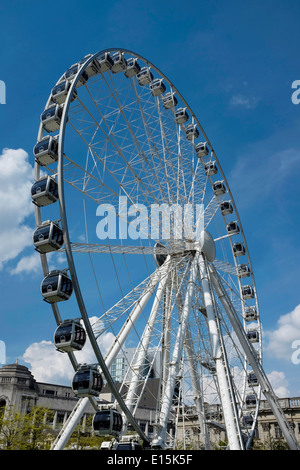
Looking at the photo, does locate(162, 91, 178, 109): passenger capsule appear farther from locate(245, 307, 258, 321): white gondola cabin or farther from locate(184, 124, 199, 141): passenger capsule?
locate(245, 307, 258, 321): white gondola cabin

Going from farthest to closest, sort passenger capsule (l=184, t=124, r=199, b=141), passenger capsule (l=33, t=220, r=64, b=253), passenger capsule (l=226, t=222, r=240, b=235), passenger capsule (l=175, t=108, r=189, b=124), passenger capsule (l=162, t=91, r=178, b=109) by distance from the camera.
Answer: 1. passenger capsule (l=226, t=222, r=240, b=235)
2. passenger capsule (l=184, t=124, r=199, b=141)
3. passenger capsule (l=175, t=108, r=189, b=124)
4. passenger capsule (l=162, t=91, r=178, b=109)
5. passenger capsule (l=33, t=220, r=64, b=253)

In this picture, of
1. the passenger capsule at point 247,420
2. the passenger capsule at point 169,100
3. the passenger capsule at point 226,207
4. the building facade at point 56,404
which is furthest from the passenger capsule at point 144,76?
the building facade at point 56,404

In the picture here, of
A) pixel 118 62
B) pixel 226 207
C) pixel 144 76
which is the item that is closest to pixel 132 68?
pixel 118 62

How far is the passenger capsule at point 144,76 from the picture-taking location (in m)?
35.2

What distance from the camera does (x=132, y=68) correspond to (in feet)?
108

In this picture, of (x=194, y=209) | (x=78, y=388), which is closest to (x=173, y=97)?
(x=194, y=209)

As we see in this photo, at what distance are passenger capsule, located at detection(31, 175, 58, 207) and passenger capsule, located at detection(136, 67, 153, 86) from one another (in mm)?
15427

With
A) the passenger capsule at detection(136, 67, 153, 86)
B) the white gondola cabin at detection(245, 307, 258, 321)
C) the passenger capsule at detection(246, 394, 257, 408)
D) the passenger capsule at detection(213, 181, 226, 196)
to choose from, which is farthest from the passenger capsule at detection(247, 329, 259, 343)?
the passenger capsule at detection(136, 67, 153, 86)

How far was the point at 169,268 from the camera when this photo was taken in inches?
1300

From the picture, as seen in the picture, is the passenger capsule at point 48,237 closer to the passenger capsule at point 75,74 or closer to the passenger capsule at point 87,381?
the passenger capsule at point 87,381

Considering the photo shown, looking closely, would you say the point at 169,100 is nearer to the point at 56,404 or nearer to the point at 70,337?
the point at 70,337

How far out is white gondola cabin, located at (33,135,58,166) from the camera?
23984mm
